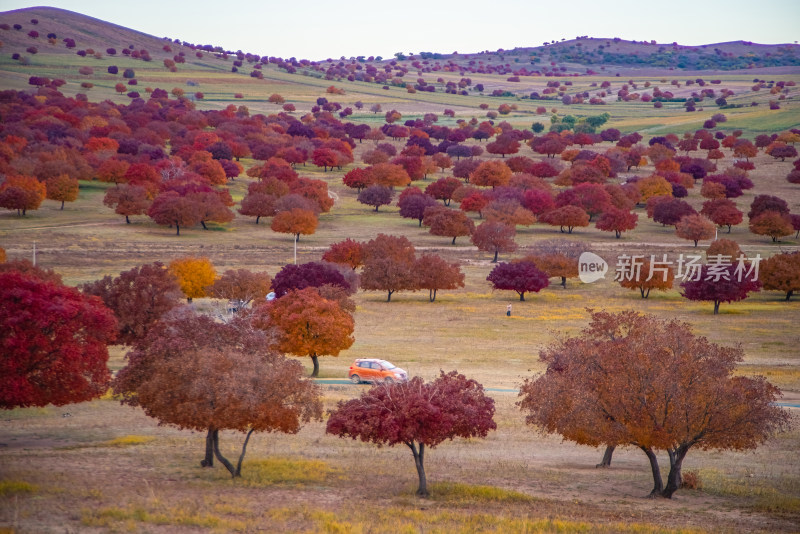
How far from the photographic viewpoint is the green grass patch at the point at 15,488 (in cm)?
2050

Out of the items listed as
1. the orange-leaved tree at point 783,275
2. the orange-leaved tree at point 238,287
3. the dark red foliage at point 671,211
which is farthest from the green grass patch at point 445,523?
the dark red foliage at point 671,211

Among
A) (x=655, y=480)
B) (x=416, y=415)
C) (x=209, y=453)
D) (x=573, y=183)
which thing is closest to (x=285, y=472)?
(x=209, y=453)

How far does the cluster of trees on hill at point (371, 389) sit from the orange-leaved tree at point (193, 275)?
113ft

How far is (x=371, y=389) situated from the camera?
24.6 metres

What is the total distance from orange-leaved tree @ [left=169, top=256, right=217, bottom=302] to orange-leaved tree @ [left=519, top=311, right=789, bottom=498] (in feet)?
137

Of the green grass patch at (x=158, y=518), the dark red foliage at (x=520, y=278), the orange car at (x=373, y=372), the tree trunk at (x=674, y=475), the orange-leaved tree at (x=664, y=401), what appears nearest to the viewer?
the green grass patch at (x=158, y=518)

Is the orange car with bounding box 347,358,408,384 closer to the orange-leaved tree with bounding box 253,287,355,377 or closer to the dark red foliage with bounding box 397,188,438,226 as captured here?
the orange-leaved tree with bounding box 253,287,355,377

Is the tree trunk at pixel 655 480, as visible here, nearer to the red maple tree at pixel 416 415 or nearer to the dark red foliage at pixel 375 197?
the red maple tree at pixel 416 415

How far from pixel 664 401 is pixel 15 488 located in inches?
701

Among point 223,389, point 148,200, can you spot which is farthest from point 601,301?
point 148,200

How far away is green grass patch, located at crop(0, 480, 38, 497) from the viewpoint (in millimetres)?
20500

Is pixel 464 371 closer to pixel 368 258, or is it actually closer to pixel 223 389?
pixel 223 389

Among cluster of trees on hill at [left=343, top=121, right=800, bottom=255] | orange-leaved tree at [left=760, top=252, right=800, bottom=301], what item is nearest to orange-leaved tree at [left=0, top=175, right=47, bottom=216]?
cluster of trees on hill at [left=343, top=121, right=800, bottom=255]

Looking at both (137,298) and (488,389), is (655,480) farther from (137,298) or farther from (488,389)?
(137,298)
